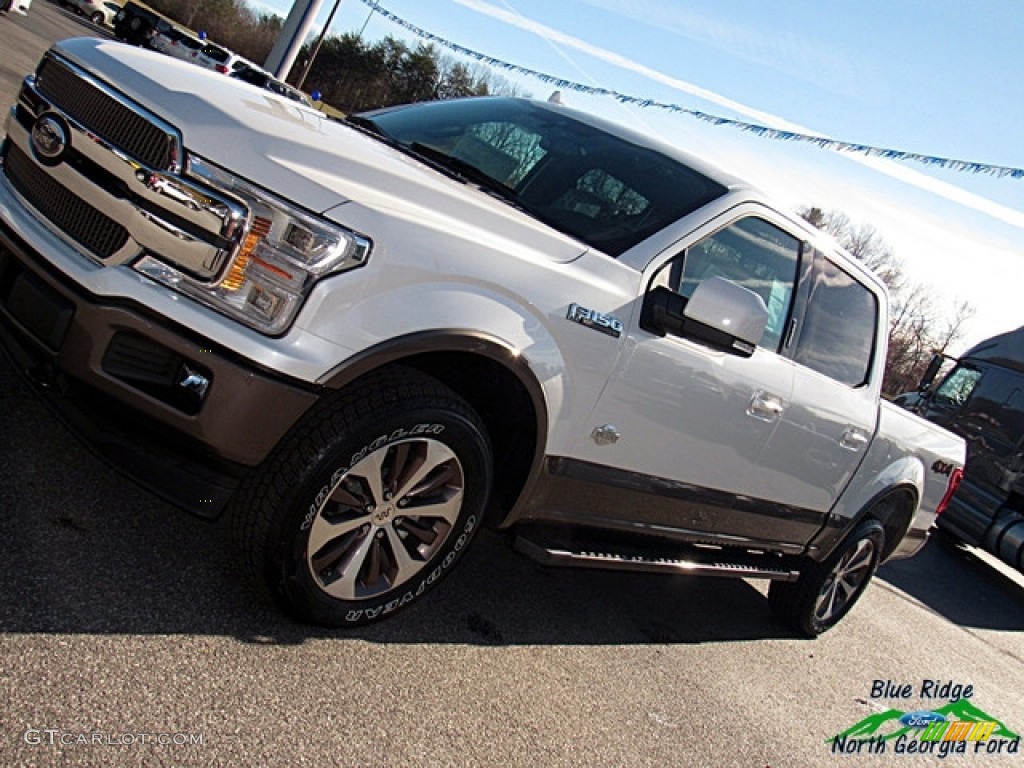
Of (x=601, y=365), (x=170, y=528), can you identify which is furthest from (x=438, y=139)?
(x=170, y=528)

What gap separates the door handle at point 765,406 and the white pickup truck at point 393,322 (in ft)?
0.05

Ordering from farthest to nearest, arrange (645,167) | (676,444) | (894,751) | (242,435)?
(894,751) < (645,167) < (676,444) < (242,435)

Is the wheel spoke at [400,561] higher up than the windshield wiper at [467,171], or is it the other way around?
the windshield wiper at [467,171]

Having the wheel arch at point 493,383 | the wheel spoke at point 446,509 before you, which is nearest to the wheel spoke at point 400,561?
the wheel spoke at point 446,509

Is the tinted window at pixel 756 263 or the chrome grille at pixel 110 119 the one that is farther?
the tinted window at pixel 756 263

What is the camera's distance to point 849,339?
4691mm

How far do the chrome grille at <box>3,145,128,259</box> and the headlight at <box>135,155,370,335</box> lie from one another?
0.28m

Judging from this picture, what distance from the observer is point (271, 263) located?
248cm

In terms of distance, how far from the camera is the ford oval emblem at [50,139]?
278cm

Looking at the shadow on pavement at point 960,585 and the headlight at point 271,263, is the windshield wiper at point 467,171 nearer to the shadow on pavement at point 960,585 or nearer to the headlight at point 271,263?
the headlight at point 271,263

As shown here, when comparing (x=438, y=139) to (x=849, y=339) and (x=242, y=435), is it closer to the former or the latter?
(x=242, y=435)

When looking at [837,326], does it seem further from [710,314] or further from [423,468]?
[423,468]

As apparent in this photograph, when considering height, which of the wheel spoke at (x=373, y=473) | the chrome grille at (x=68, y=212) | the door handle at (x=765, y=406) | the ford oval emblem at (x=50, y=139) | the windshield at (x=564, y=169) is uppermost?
the windshield at (x=564, y=169)

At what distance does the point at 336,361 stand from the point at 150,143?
0.87m
